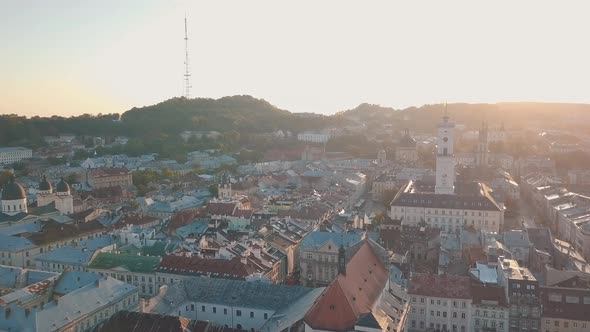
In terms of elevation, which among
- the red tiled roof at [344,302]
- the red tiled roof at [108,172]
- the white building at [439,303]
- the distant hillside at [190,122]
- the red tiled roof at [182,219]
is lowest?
the white building at [439,303]

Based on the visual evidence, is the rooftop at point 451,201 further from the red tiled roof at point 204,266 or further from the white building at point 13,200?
the white building at point 13,200

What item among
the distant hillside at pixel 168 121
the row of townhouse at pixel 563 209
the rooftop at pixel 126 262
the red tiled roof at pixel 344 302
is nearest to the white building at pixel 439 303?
the red tiled roof at pixel 344 302

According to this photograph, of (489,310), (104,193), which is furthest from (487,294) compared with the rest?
(104,193)

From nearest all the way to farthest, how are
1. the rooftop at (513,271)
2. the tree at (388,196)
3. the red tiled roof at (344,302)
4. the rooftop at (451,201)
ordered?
1. the red tiled roof at (344,302)
2. the rooftop at (513,271)
3. the rooftop at (451,201)
4. the tree at (388,196)

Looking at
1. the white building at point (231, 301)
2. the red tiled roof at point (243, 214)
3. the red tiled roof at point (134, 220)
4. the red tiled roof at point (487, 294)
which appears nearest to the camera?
the white building at point (231, 301)

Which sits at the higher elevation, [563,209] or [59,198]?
[59,198]

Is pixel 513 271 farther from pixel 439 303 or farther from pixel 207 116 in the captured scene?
pixel 207 116

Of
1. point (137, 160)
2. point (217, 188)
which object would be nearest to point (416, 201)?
point (217, 188)
